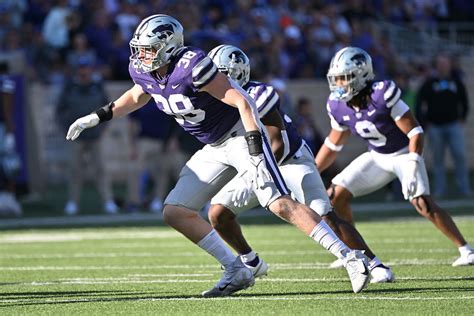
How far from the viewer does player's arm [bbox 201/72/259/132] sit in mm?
6707

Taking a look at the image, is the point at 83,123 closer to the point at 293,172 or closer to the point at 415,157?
the point at 293,172

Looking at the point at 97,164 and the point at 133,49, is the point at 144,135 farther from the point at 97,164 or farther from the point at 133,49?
the point at 133,49

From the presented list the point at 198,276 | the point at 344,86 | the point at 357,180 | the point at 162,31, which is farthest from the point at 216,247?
the point at 357,180

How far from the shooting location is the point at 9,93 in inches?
580

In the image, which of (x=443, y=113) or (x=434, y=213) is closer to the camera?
(x=434, y=213)

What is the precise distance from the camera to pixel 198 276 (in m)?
8.11

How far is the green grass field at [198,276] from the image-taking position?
6.37m

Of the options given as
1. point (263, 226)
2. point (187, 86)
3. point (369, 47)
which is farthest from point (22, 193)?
point (187, 86)

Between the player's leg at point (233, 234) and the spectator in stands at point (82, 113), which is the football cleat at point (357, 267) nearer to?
the player's leg at point (233, 234)

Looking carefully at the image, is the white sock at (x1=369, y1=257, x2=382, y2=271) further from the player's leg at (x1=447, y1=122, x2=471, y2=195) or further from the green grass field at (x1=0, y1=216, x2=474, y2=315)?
the player's leg at (x1=447, y1=122, x2=471, y2=195)

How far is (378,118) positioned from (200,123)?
1.88m

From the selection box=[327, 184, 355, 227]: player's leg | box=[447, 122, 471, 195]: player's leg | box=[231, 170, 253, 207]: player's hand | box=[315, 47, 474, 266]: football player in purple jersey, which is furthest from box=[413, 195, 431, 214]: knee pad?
box=[447, 122, 471, 195]: player's leg

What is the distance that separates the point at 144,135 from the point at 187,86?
26.1 feet

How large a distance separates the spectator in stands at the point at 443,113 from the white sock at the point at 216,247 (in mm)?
8623
